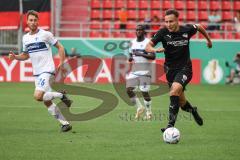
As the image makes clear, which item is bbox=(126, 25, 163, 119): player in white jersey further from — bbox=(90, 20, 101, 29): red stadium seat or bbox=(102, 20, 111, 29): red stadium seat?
bbox=(90, 20, 101, 29): red stadium seat

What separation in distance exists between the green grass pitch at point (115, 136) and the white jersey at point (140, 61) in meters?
1.19

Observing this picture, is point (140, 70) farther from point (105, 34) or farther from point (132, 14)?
point (132, 14)

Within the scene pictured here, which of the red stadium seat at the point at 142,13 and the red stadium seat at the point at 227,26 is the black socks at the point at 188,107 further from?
the red stadium seat at the point at 142,13

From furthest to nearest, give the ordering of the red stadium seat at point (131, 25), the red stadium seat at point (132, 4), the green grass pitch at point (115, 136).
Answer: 1. the red stadium seat at point (132, 4)
2. the red stadium seat at point (131, 25)
3. the green grass pitch at point (115, 136)

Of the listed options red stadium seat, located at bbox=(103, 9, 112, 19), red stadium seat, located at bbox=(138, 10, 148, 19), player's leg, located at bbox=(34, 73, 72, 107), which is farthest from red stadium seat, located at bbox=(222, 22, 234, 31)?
player's leg, located at bbox=(34, 73, 72, 107)

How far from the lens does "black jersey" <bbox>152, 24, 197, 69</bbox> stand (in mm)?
12117

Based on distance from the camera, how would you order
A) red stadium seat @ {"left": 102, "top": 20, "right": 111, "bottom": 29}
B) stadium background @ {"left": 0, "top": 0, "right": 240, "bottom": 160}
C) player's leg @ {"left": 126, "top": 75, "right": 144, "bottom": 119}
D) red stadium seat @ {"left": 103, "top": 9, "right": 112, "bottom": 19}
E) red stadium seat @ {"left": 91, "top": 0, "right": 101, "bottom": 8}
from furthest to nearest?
red stadium seat @ {"left": 91, "top": 0, "right": 101, "bottom": 8}, red stadium seat @ {"left": 103, "top": 9, "right": 112, "bottom": 19}, red stadium seat @ {"left": 102, "top": 20, "right": 111, "bottom": 29}, player's leg @ {"left": 126, "top": 75, "right": 144, "bottom": 119}, stadium background @ {"left": 0, "top": 0, "right": 240, "bottom": 160}

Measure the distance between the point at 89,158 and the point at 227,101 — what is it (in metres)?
12.9

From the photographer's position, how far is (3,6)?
3138 centimetres

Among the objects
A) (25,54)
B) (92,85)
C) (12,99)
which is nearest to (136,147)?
(25,54)

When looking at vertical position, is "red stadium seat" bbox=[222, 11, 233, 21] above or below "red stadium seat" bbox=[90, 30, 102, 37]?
above

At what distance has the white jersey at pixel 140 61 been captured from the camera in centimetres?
1680

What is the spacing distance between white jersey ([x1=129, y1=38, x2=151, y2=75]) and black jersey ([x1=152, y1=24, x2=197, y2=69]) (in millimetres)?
4460

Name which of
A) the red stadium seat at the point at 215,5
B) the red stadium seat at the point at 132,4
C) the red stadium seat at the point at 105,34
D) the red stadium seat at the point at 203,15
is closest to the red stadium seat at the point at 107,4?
the red stadium seat at the point at 132,4
